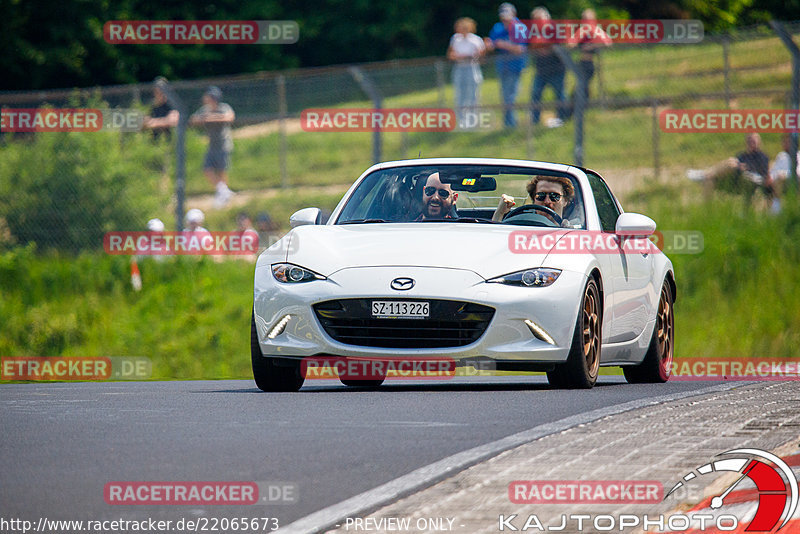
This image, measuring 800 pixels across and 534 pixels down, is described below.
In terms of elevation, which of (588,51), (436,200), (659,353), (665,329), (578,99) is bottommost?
(659,353)

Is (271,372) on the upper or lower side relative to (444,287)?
lower

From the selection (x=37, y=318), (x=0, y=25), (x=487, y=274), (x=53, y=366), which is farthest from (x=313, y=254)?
(x=0, y=25)

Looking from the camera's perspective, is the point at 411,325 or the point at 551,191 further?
the point at 551,191

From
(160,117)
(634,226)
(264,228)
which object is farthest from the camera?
(264,228)

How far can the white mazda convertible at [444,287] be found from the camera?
371 inches

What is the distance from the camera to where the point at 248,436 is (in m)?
7.34

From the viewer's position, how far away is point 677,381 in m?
12.1

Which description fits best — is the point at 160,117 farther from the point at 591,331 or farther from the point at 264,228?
the point at 591,331

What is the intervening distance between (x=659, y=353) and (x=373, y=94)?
863cm

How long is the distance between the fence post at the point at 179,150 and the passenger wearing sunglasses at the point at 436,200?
10.2 meters

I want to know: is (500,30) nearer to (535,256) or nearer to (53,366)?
(53,366)

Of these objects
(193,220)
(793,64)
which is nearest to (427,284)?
(793,64)

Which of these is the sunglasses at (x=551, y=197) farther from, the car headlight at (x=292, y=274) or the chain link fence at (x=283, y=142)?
the chain link fence at (x=283, y=142)

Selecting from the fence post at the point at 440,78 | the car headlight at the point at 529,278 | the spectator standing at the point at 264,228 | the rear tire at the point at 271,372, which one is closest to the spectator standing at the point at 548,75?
the fence post at the point at 440,78
